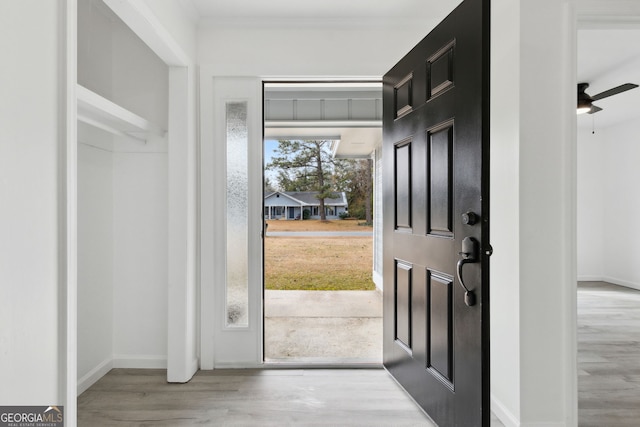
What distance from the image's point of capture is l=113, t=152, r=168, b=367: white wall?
259 centimetres

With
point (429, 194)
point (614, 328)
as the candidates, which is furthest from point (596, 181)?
A: point (429, 194)

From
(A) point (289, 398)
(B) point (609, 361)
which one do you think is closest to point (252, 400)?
(A) point (289, 398)

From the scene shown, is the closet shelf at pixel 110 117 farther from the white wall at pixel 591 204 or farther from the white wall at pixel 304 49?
the white wall at pixel 591 204

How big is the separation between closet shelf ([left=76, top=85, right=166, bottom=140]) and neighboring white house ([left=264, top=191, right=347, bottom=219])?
22.6 ft

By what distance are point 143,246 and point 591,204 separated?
23.3ft

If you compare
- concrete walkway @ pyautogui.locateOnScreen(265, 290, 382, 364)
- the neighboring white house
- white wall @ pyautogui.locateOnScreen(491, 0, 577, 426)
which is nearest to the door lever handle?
white wall @ pyautogui.locateOnScreen(491, 0, 577, 426)

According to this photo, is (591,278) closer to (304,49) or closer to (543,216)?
(543,216)

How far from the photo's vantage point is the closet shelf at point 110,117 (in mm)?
1607

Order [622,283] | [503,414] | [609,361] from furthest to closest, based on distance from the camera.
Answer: [622,283]
[609,361]
[503,414]

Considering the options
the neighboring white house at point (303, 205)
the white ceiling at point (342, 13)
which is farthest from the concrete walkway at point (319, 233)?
the white ceiling at point (342, 13)

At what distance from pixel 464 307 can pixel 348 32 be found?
2083mm

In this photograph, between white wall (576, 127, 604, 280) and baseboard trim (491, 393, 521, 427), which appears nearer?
baseboard trim (491, 393, 521, 427)

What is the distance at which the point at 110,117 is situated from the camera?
6.32ft
